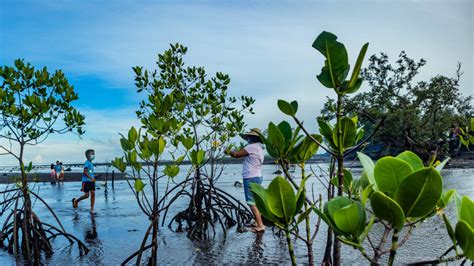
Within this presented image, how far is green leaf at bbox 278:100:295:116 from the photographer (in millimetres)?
1286

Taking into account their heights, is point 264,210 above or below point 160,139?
below

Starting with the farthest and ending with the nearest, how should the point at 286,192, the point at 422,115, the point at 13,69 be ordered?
the point at 422,115, the point at 13,69, the point at 286,192

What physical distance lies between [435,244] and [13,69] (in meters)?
6.02

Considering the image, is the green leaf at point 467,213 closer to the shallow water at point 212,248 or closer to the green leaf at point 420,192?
the green leaf at point 420,192

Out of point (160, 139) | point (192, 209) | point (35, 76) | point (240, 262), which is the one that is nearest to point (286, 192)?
point (160, 139)

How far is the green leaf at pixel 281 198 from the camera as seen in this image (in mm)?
1082

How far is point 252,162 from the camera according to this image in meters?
6.32

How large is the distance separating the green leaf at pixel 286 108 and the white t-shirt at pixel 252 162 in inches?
195

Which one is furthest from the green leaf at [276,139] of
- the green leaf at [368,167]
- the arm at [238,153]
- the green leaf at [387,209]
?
the arm at [238,153]

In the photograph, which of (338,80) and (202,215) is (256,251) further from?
(338,80)

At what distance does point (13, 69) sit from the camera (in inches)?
208

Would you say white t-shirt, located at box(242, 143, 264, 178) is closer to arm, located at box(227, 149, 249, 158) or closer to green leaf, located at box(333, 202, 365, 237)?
arm, located at box(227, 149, 249, 158)

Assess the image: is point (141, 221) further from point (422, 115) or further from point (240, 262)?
point (422, 115)

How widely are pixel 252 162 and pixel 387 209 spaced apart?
5.45m
